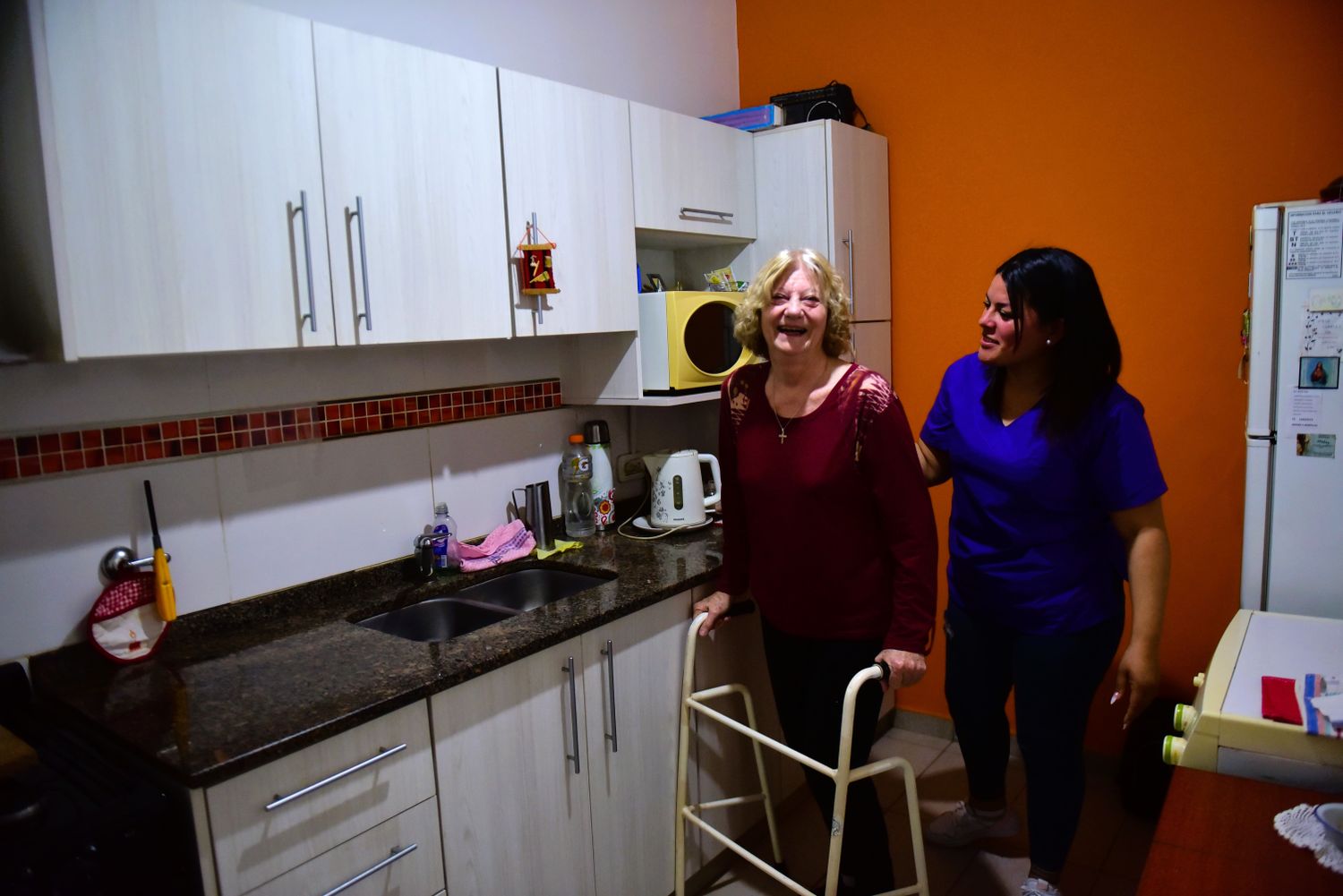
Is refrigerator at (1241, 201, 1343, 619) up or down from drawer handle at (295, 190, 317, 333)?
down

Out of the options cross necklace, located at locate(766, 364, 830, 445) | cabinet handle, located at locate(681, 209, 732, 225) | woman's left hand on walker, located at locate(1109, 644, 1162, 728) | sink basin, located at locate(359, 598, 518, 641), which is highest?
cabinet handle, located at locate(681, 209, 732, 225)

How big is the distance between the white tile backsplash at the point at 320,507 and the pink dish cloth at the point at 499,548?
14cm

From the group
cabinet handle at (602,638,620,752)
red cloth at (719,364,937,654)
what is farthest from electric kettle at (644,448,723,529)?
cabinet handle at (602,638,620,752)

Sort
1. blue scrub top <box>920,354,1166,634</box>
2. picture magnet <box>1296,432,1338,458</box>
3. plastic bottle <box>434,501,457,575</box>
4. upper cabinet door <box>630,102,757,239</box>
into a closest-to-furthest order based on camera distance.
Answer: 1. blue scrub top <box>920,354,1166,634</box>
2. picture magnet <box>1296,432,1338,458</box>
3. plastic bottle <box>434,501,457,575</box>
4. upper cabinet door <box>630,102,757,239</box>

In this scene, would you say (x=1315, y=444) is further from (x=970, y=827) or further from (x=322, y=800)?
(x=322, y=800)

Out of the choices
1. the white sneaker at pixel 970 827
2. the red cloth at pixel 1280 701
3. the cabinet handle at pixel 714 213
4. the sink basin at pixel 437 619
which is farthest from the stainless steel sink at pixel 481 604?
the red cloth at pixel 1280 701

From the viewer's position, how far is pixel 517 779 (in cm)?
173

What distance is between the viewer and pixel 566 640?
1.81 m

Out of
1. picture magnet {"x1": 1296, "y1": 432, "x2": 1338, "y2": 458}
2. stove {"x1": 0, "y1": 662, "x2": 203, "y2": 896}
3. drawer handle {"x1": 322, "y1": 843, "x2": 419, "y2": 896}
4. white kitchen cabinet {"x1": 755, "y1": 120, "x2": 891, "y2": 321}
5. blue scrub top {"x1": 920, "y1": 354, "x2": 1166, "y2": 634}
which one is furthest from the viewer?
white kitchen cabinet {"x1": 755, "y1": 120, "x2": 891, "y2": 321}

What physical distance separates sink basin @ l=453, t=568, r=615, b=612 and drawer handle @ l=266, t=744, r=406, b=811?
0.70 metres

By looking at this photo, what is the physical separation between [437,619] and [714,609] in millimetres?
640

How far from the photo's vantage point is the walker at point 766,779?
175 centimetres

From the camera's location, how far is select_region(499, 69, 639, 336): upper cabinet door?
79.6 inches

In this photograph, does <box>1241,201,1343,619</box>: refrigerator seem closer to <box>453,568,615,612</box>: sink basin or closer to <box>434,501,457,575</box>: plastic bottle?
<box>453,568,615,612</box>: sink basin
